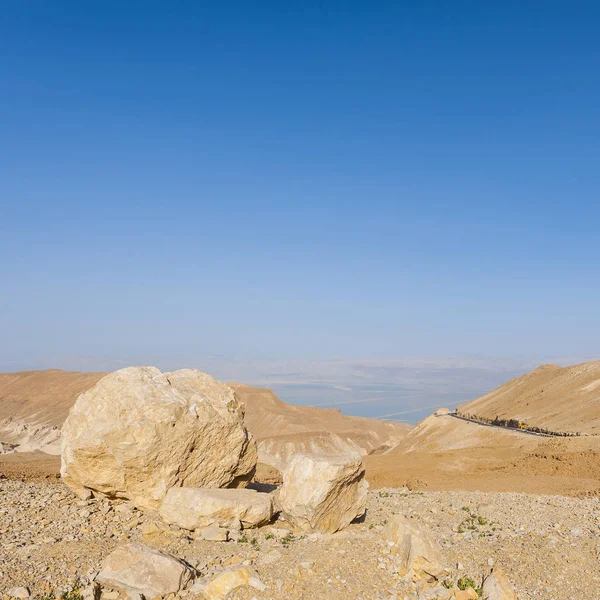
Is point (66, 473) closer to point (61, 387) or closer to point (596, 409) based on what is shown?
point (596, 409)

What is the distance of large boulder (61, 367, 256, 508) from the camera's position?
40.9 feet

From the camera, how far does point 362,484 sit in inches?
500

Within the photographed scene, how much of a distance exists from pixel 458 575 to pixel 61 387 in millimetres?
109125

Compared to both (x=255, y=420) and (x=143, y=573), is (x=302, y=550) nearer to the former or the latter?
(x=143, y=573)

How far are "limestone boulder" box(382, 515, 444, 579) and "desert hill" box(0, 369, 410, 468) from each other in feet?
197

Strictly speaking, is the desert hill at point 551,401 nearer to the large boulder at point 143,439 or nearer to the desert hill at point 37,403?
the large boulder at point 143,439

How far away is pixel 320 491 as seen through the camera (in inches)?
453

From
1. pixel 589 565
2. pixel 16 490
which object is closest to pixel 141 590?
pixel 16 490

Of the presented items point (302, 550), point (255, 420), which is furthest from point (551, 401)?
point (255, 420)

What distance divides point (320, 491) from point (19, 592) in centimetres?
611

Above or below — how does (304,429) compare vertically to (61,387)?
below

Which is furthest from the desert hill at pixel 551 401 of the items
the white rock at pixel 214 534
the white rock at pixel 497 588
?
the white rock at pixel 214 534

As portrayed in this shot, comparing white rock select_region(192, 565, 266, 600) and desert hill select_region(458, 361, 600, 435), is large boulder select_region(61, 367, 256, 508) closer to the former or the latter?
white rock select_region(192, 565, 266, 600)

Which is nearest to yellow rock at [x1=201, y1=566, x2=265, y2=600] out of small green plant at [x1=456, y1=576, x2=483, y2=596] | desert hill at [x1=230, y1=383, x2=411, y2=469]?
small green plant at [x1=456, y1=576, x2=483, y2=596]
